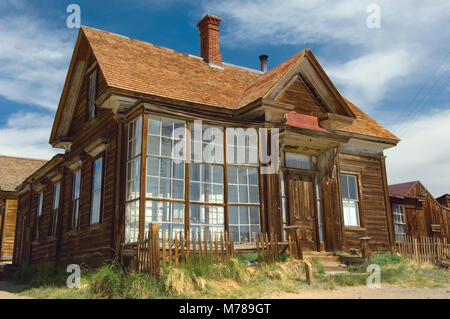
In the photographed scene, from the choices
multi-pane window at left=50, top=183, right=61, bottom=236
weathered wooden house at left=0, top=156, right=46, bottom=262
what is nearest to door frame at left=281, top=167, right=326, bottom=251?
multi-pane window at left=50, top=183, right=61, bottom=236

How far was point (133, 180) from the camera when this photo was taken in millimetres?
10648

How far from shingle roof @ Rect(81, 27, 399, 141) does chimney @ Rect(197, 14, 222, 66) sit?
1.69 feet

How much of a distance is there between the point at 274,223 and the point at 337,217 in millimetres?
3356

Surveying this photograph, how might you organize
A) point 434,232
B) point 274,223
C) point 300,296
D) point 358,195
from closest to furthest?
point 300,296
point 274,223
point 358,195
point 434,232

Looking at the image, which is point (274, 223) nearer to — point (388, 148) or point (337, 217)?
point (337, 217)

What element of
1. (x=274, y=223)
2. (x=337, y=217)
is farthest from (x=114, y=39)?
(x=337, y=217)

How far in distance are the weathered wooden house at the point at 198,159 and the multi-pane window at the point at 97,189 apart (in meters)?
0.06

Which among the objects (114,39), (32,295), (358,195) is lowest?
(32,295)

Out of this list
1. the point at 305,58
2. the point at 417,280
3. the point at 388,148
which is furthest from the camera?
the point at 388,148

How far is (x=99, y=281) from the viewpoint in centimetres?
850

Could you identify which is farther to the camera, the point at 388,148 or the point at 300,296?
the point at 388,148

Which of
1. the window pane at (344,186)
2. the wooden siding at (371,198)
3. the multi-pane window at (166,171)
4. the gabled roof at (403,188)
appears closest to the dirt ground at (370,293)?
the multi-pane window at (166,171)

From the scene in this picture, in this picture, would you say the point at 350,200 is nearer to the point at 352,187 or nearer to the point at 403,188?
the point at 352,187

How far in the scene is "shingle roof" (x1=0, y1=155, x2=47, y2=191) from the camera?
24.9 metres
